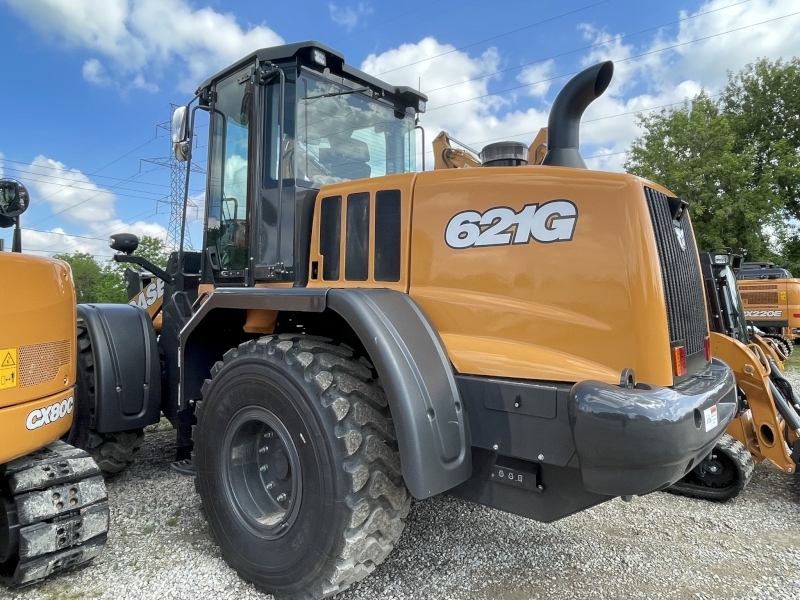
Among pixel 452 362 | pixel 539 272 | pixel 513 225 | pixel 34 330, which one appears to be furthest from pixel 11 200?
pixel 539 272

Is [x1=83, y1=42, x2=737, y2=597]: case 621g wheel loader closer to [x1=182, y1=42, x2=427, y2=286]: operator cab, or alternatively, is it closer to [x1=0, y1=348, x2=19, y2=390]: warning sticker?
[x1=182, y1=42, x2=427, y2=286]: operator cab

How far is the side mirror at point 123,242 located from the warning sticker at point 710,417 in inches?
142

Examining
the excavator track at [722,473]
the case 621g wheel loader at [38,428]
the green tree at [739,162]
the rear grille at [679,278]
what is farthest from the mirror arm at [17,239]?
the green tree at [739,162]

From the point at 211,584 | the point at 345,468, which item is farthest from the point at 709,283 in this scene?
the point at 211,584

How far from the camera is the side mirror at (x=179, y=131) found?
4027 mm

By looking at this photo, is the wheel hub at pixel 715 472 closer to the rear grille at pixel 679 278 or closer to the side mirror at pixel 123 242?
the rear grille at pixel 679 278

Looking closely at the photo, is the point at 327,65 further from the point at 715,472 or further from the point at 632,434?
the point at 715,472

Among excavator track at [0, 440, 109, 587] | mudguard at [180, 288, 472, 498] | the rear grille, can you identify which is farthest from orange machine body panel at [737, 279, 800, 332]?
excavator track at [0, 440, 109, 587]

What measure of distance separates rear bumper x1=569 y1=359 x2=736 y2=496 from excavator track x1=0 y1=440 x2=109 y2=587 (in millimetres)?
2350

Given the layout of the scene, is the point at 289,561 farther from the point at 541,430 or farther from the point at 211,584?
the point at 541,430

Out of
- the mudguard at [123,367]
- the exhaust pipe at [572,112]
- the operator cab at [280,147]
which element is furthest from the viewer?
the mudguard at [123,367]

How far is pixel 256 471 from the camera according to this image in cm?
306

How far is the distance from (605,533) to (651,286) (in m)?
1.97

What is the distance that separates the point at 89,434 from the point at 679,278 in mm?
3824
